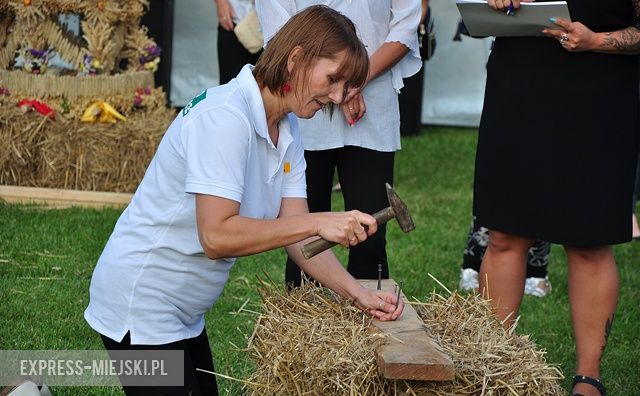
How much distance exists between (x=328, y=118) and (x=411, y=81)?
588cm

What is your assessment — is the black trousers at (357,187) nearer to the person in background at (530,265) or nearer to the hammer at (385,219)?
the hammer at (385,219)

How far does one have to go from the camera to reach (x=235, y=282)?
554 centimetres

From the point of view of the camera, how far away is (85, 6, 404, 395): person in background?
2.85 metres

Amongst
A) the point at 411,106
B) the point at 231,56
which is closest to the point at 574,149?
the point at 231,56

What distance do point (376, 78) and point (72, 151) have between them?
3.06 meters

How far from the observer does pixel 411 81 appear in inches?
396

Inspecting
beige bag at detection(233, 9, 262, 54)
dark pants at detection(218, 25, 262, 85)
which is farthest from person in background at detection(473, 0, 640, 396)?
dark pants at detection(218, 25, 262, 85)

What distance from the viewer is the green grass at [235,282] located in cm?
461

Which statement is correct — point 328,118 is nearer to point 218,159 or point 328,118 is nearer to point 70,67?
point 218,159

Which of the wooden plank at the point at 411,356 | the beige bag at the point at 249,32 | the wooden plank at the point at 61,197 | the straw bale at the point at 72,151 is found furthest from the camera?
the straw bale at the point at 72,151

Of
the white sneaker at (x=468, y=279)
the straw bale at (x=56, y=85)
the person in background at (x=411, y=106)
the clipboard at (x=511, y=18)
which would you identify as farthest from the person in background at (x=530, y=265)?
the person in background at (x=411, y=106)

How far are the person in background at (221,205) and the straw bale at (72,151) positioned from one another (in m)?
3.84

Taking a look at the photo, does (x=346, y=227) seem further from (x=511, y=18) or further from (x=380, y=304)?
(x=511, y=18)

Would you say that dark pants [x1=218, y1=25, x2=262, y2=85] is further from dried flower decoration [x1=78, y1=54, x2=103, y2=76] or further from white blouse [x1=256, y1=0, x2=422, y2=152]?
white blouse [x1=256, y1=0, x2=422, y2=152]
